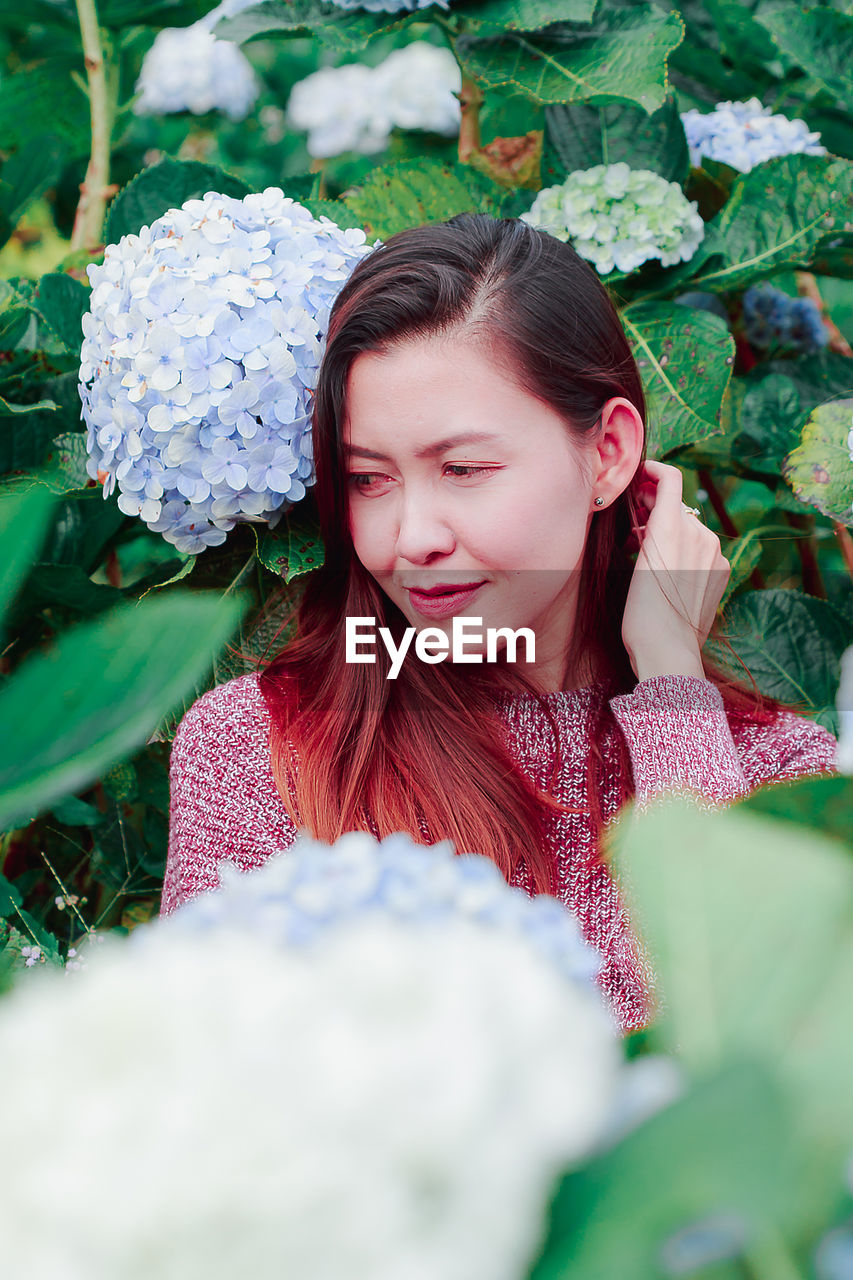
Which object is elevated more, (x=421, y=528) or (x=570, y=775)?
(x=421, y=528)

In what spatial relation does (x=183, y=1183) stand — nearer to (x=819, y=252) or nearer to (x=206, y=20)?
(x=819, y=252)

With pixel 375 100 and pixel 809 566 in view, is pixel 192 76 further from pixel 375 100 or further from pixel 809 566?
pixel 809 566

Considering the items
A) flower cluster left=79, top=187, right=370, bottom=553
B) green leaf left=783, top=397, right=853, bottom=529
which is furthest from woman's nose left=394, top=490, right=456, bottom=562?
green leaf left=783, top=397, right=853, bottom=529

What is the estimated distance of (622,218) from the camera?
1.25 m

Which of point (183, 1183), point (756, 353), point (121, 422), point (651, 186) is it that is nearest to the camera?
point (183, 1183)

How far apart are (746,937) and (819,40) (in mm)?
1373

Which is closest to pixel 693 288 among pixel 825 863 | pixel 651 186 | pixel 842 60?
pixel 651 186

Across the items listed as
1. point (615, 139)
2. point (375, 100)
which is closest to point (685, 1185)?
point (615, 139)

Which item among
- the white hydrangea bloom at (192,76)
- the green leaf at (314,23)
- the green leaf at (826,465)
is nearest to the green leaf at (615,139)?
the green leaf at (314,23)

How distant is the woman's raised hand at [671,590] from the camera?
123cm

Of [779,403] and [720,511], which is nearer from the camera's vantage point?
[779,403]

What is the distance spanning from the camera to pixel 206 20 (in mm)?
1448

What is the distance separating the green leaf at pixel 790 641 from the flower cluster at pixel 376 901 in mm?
1154

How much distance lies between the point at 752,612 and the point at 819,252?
0.42m
